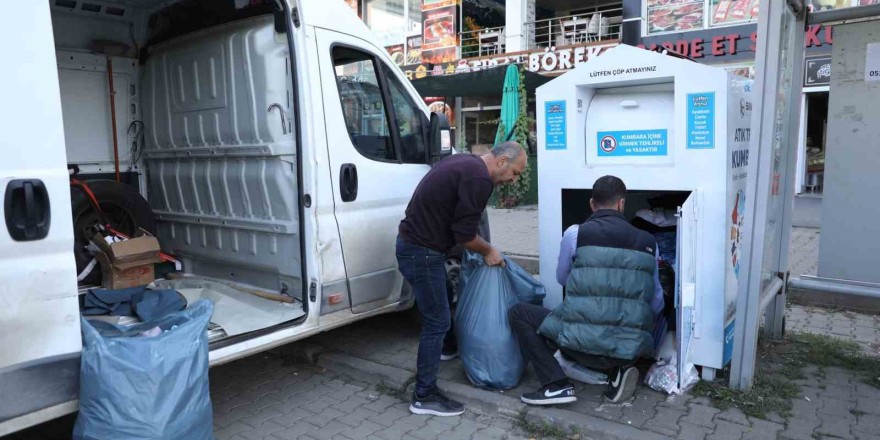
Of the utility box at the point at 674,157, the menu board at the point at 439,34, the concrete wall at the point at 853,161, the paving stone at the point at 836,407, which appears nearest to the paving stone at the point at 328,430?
the utility box at the point at 674,157

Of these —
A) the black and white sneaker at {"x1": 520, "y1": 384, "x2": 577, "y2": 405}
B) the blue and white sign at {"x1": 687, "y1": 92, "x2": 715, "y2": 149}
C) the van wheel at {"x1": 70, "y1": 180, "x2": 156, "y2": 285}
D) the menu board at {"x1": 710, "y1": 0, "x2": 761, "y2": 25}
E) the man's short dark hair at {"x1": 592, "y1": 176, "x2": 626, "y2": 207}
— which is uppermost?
the menu board at {"x1": 710, "y1": 0, "x2": 761, "y2": 25}

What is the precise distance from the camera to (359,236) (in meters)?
4.08

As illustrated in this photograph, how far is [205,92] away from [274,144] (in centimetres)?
86

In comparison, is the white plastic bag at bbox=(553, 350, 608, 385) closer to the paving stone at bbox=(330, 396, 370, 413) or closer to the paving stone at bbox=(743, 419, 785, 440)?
the paving stone at bbox=(743, 419, 785, 440)

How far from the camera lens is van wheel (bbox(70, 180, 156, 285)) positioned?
14.1ft

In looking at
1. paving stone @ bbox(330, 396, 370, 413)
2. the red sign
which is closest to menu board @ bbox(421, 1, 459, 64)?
the red sign

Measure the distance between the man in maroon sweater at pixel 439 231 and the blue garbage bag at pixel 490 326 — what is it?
20 centimetres

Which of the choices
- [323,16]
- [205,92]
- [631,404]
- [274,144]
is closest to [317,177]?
[274,144]

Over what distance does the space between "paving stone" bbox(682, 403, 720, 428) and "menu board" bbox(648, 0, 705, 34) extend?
35.0ft

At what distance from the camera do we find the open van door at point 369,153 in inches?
155

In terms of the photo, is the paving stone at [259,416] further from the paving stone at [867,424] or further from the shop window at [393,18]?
the shop window at [393,18]

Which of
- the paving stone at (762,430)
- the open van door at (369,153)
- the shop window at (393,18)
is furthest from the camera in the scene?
the shop window at (393,18)

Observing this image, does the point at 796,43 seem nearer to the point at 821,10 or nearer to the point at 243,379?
the point at 821,10

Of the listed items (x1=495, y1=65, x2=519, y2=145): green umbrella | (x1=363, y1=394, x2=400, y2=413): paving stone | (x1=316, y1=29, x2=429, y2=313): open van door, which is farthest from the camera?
(x1=495, y1=65, x2=519, y2=145): green umbrella
